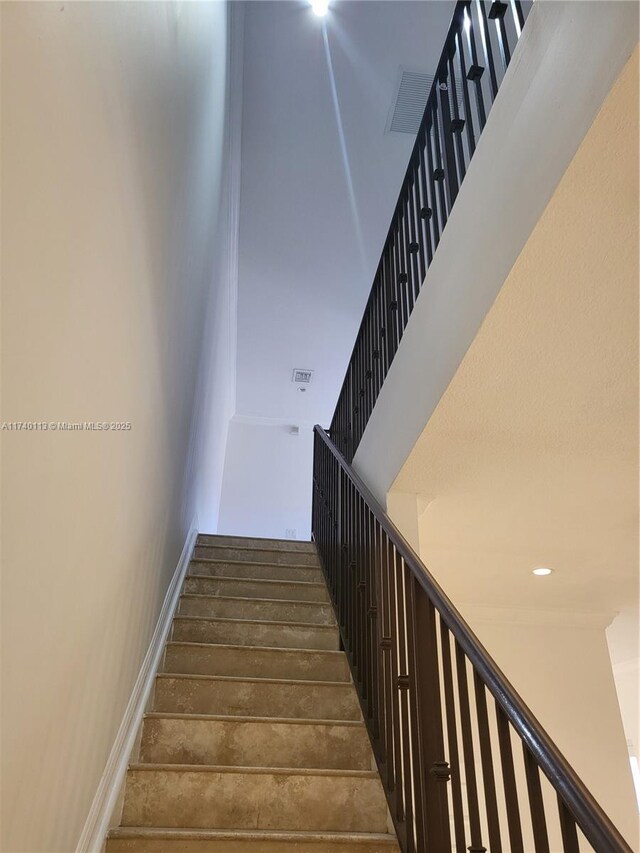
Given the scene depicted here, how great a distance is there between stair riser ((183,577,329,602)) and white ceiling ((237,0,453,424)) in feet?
9.06

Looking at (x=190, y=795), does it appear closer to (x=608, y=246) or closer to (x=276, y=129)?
(x=608, y=246)

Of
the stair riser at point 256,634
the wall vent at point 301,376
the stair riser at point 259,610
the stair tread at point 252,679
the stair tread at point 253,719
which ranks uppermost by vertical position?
the wall vent at point 301,376

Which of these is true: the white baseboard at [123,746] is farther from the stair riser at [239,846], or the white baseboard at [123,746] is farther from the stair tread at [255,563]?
the stair tread at [255,563]

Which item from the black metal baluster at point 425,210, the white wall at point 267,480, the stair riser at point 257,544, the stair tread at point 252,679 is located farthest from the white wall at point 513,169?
the white wall at point 267,480

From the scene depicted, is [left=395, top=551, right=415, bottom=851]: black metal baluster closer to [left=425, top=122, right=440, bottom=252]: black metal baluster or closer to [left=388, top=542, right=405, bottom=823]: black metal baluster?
[left=388, top=542, right=405, bottom=823]: black metal baluster

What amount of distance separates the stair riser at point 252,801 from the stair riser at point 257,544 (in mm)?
2053

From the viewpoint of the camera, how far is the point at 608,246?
4.50 ft

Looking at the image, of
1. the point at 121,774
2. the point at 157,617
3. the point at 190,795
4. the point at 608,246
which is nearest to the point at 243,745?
the point at 190,795

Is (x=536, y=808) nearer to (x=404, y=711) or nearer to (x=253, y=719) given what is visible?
(x=404, y=711)

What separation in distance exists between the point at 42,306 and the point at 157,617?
6.51ft

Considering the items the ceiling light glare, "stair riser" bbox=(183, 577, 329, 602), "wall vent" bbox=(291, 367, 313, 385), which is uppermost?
"wall vent" bbox=(291, 367, 313, 385)

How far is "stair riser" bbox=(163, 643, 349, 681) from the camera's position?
2.72 meters

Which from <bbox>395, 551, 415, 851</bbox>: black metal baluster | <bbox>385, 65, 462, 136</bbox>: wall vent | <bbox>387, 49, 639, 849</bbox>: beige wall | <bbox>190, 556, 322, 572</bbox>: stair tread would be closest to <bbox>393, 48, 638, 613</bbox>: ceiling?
<bbox>387, 49, 639, 849</bbox>: beige wall

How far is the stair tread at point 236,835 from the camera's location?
5.76ft
